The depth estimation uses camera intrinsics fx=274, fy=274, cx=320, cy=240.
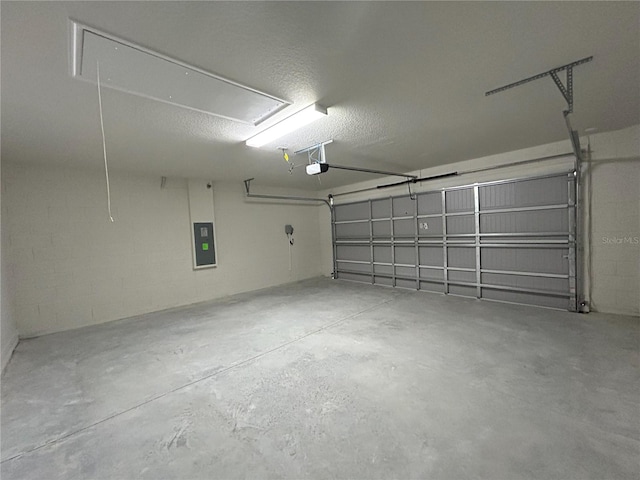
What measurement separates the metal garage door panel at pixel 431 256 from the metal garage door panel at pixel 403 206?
0.84m

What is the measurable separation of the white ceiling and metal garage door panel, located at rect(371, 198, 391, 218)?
104 inches

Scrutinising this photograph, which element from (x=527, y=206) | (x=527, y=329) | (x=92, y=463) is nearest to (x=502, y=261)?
(x=527, y=206)

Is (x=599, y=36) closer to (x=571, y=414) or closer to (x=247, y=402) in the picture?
(x=571, y=414)

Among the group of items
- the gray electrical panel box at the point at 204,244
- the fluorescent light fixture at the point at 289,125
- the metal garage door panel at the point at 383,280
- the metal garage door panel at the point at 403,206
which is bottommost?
the metal garage door panel at the point at 383,280

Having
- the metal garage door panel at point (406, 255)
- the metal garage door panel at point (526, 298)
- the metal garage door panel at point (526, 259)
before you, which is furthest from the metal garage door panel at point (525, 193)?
the metal garage door panel at point (406, 255)

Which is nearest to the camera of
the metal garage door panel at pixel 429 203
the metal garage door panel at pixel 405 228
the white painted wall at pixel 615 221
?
the white painted wall at pixel 615 221

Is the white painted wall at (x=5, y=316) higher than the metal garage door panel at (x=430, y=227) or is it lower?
lower

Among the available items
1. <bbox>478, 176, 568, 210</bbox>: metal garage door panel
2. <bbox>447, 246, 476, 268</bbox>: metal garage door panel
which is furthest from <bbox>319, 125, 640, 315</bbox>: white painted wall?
<bbox>447, 246, 476, 268</bbox>: metal garage door panel

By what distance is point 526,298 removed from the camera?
14.9ft

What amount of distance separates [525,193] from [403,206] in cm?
220

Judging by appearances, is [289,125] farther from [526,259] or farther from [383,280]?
[383,280]

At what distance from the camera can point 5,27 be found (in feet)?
4.79

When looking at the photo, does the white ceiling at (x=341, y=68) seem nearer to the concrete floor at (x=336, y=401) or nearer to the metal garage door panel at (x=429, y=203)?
the metal garage door panel at (x=429, y=203)

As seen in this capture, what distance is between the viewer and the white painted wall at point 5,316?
3158 mm
